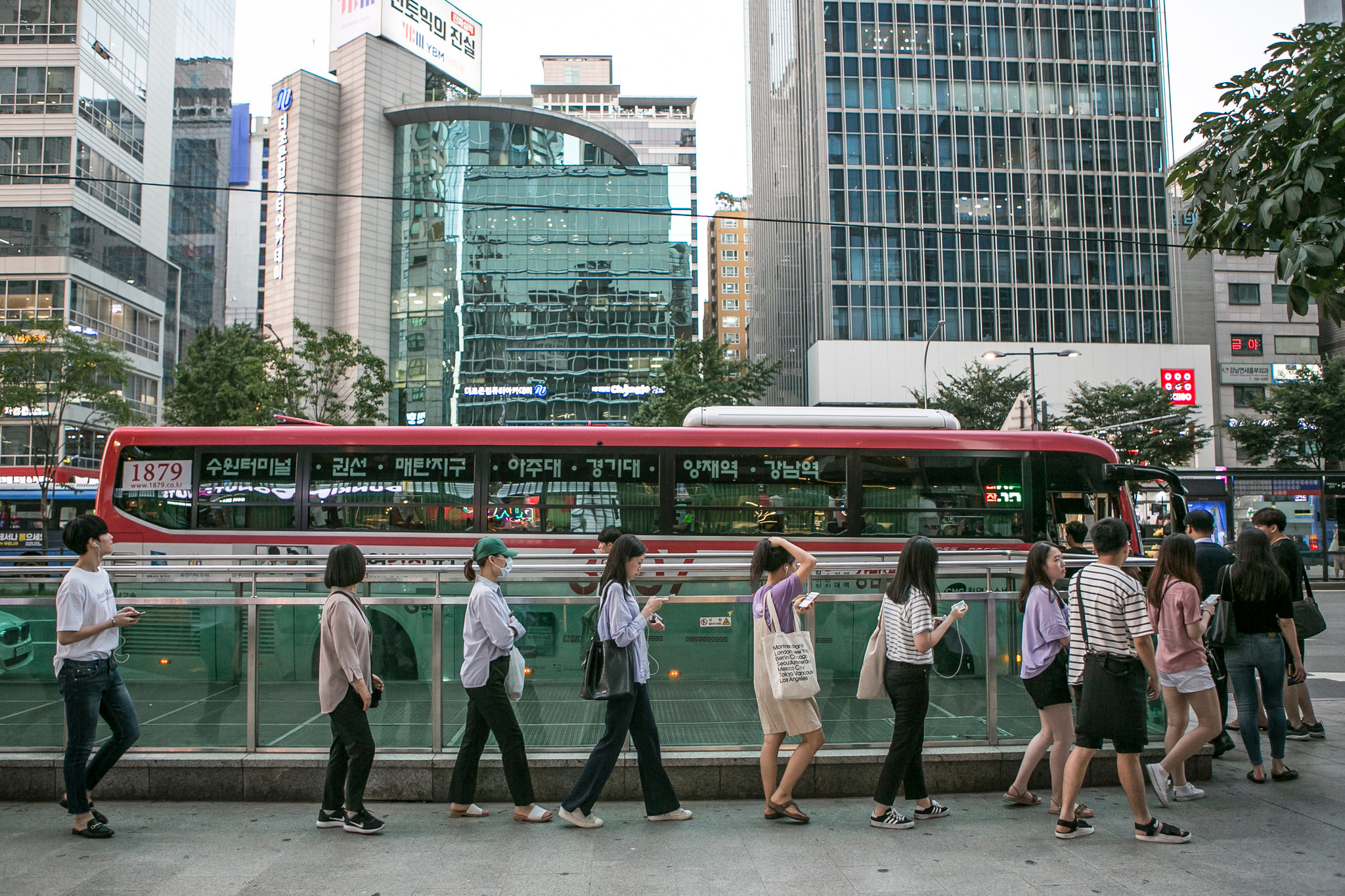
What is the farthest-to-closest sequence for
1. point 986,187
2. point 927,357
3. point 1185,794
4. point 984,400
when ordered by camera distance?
point 986,187
point 927,357
point 984,400
point 1185,794

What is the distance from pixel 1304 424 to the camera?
134 feet

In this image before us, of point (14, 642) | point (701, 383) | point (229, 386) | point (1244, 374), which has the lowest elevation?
point (14, 642)

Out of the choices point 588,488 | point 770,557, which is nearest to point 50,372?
point 588,488

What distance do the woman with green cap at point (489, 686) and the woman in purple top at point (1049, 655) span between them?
310cm

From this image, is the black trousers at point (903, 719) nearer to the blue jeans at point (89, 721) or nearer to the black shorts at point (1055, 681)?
the black shorts at point (1055, 681)

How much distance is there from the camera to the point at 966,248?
61969mm

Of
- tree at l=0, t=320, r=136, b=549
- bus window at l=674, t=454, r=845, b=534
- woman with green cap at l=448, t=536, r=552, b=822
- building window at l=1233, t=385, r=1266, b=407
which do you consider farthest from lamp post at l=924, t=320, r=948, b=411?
tree at l=0, t=320, r=136, b=549

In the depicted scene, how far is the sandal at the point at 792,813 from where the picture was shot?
19.1 ft

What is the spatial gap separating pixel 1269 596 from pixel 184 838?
708 centimetres

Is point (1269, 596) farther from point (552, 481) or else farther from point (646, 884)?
point (552, 481)

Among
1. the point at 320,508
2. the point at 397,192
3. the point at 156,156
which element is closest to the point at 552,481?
the point at 320,508

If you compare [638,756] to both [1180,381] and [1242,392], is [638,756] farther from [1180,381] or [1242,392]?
[1242,392]

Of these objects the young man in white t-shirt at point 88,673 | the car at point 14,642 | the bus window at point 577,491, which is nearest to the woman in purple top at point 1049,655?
the young man in white t-shirt at point 88,673

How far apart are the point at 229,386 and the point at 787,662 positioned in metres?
34.3
